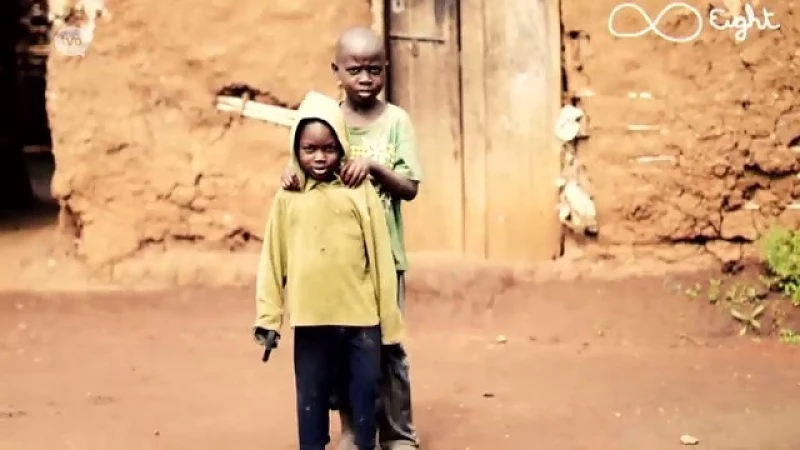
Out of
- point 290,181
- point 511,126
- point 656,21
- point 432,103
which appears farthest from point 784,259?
point 290,181

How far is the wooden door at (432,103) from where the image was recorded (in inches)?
284

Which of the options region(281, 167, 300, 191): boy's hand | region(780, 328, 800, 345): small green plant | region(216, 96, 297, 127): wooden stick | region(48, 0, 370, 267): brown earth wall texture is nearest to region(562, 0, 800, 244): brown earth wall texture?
region(780, 328, 800, 345): small green plant

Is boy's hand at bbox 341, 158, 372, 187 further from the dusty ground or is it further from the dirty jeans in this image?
the dusty ground

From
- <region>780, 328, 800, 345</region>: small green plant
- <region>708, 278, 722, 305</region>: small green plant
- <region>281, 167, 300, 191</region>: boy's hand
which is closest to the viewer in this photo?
<region>281, 167, 300, 191</region>: boy's hand

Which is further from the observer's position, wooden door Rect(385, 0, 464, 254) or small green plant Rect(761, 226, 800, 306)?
wooden door Rect(385, 0, 464, 254)

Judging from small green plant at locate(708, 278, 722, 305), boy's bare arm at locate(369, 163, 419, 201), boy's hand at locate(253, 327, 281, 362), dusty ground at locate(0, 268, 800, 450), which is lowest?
dusty ground at locate(0, 268, 800, 450)

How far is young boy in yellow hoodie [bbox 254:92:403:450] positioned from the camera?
156 inches

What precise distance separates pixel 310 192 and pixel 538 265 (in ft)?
10.8

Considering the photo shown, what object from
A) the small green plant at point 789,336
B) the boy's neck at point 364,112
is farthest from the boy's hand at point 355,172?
the small green plant at point 789,336

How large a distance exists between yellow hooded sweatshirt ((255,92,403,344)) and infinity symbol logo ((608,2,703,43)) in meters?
3.25

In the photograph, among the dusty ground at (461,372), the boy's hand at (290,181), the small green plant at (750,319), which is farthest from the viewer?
the small green plant at (750,319)

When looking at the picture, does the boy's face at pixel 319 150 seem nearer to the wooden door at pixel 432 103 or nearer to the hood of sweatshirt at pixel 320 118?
the hood of sweatshirt at pixel 320 118

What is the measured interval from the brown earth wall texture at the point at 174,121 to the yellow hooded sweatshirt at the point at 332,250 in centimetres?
318

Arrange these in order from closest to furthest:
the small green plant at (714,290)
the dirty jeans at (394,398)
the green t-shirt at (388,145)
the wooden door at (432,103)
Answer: the green t-shirt at (388,145)
the dirty jeans at (394,398)
the small green plant at (714,290)
the wooden door at (432,103)
